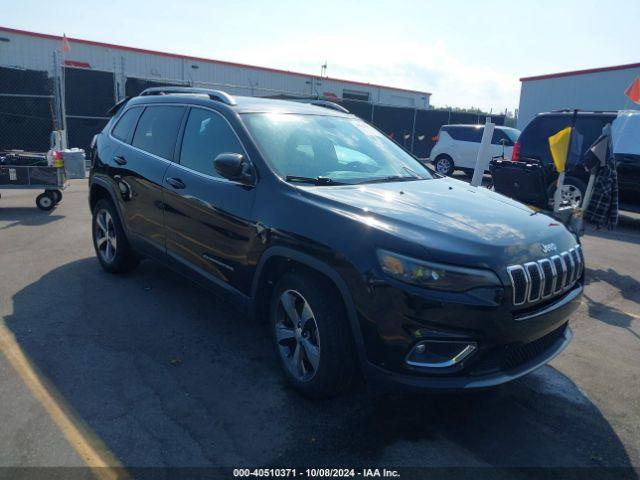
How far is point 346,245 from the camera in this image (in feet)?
8.77

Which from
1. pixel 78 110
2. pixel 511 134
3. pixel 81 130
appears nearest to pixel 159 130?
pixel 81 130

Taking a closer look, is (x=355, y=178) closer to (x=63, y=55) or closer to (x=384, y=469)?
(x=384, y=469)

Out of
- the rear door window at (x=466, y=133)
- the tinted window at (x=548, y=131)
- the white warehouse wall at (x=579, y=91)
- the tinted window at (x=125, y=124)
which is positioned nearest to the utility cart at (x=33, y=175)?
the tinted window at (x=125, y=124)

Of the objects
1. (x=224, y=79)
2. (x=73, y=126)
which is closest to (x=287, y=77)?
(x=224, y=79)

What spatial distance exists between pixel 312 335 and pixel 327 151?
150 cm

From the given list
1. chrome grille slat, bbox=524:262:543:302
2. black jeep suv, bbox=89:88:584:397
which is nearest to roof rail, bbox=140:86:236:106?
black jeep suv, bbox=89:88:584:397

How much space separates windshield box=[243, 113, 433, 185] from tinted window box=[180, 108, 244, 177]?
197 mm

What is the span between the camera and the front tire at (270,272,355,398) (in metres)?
2.78

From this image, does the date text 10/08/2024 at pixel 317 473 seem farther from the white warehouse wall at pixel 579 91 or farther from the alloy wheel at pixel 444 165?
the white warehouse wall at pixel 579 91

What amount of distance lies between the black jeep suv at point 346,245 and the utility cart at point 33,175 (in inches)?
187

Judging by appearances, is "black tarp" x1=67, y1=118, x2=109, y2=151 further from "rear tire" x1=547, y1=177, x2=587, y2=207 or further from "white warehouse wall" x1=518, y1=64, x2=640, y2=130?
"white warehouse wall" x1=518, y1=64, x2=640, y2=130

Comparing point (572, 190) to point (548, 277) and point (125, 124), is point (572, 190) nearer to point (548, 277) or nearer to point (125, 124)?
point (548, 277)

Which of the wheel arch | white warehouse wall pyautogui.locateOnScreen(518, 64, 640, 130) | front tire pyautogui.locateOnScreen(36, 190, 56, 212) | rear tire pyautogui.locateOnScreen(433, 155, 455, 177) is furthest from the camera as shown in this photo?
white warehouse wall pyautogui.locateOnScreen(518, 64, 640, 130)

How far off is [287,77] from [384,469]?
2480 cm
